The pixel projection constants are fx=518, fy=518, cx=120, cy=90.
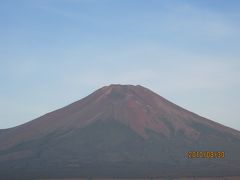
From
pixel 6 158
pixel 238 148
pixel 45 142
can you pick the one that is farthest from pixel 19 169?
pixel 238 148

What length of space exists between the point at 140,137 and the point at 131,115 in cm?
869

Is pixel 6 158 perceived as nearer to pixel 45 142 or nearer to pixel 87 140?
pixel 45 142

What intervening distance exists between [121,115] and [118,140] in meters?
9.77

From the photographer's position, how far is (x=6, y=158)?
95.0 m

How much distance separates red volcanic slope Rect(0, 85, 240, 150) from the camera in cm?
10925

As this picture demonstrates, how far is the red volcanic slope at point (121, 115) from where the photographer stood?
358ft

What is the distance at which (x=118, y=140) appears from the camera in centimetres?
10300

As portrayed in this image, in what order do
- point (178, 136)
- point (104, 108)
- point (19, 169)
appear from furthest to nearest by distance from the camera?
point (104, 108) → point (178, 136) → point (19, 169)
